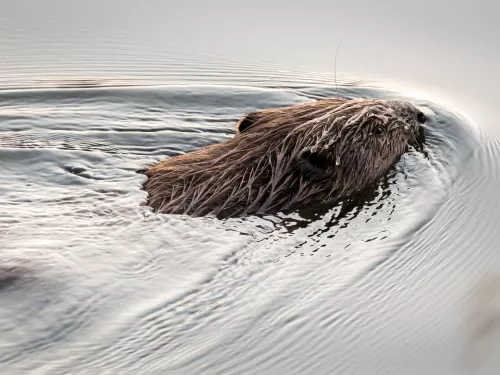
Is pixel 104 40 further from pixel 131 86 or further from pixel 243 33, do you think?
pixel 243 33

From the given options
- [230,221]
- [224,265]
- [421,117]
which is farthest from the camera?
[421,117]

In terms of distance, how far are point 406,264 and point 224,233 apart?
0.92 metres

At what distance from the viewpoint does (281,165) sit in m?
5.11

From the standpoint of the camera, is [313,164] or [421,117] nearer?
[313,164]

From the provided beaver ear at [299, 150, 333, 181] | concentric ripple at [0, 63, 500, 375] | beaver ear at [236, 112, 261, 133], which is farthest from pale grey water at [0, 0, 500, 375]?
beaver ear at [236, 112, 261, 133]

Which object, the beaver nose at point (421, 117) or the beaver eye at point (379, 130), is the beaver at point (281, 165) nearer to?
the beaver eye at point (379, 130)

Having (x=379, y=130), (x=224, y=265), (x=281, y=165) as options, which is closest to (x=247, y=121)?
(x=281, y=165)

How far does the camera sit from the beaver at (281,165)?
16.4 ft

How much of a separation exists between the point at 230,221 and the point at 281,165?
454 millimetres

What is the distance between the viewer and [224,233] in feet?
15.6

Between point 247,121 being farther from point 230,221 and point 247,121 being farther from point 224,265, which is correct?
point 224,265

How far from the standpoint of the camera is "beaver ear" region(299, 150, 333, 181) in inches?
202

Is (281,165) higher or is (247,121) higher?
(247,121)

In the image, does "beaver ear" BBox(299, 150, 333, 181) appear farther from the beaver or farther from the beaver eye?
the beaver eye
